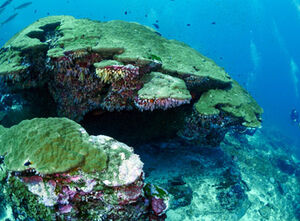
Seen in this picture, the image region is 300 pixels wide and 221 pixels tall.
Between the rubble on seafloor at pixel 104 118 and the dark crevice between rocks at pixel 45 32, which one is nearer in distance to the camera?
the rubble on seafloor at pixel 104 118

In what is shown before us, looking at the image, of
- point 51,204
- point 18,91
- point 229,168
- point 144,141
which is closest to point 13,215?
point 51,204

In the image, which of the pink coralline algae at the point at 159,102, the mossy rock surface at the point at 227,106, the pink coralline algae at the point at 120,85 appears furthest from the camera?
the mossy rock surface at the point at 227,106

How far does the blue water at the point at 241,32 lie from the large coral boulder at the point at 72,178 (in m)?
67.7

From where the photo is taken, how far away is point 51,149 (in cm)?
285

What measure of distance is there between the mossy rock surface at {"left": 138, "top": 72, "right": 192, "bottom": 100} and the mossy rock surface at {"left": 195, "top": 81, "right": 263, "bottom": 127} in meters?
1.09

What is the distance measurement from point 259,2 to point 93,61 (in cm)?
11636

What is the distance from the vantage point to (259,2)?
9388cm

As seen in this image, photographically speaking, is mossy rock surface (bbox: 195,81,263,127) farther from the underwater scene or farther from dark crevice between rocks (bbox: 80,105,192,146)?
dark crevice between rocks (bbox: 80,105,192,146)

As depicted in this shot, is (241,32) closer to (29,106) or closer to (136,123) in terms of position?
(136,123)

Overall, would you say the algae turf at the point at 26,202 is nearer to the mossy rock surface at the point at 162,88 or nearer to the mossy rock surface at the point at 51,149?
the mossy rock surface at the point at 51,149

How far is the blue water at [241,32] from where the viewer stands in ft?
256

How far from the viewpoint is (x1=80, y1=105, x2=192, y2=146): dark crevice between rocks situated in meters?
5.33

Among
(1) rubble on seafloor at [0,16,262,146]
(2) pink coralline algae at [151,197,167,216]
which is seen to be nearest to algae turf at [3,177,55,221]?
(2) pink coralline algae at [151,197,167,216]

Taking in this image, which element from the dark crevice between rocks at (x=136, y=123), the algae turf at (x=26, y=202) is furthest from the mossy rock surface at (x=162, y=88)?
the algae turf at (x=26, y=202)
